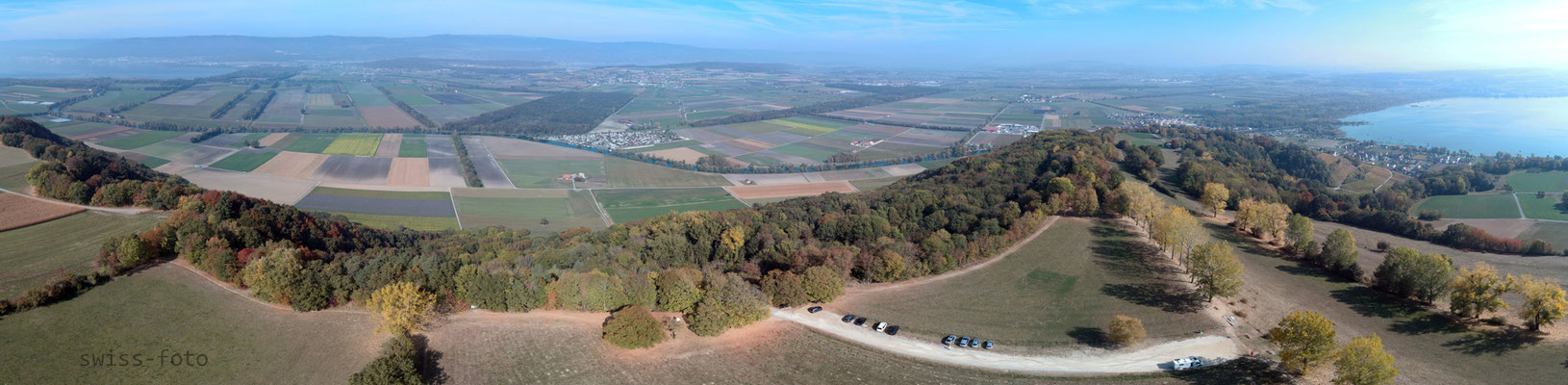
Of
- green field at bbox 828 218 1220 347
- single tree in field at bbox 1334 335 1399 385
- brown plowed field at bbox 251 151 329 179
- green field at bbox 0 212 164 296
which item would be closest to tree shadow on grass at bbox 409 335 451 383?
green field at bbox 828 218 1220 347

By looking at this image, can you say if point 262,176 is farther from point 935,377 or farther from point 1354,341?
point 1354,341

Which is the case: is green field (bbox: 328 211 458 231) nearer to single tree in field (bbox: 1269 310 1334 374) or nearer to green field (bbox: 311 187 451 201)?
green field (bbox: 311 187 451 201)

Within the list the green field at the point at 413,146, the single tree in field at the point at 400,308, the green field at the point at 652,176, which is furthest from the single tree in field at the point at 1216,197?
the green field at the point at 413,146

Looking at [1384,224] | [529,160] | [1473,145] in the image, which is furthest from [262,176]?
[1473,145]

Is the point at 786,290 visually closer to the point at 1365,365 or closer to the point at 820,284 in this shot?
the point at 820,284

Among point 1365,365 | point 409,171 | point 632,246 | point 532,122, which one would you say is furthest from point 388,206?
point 1365,365
